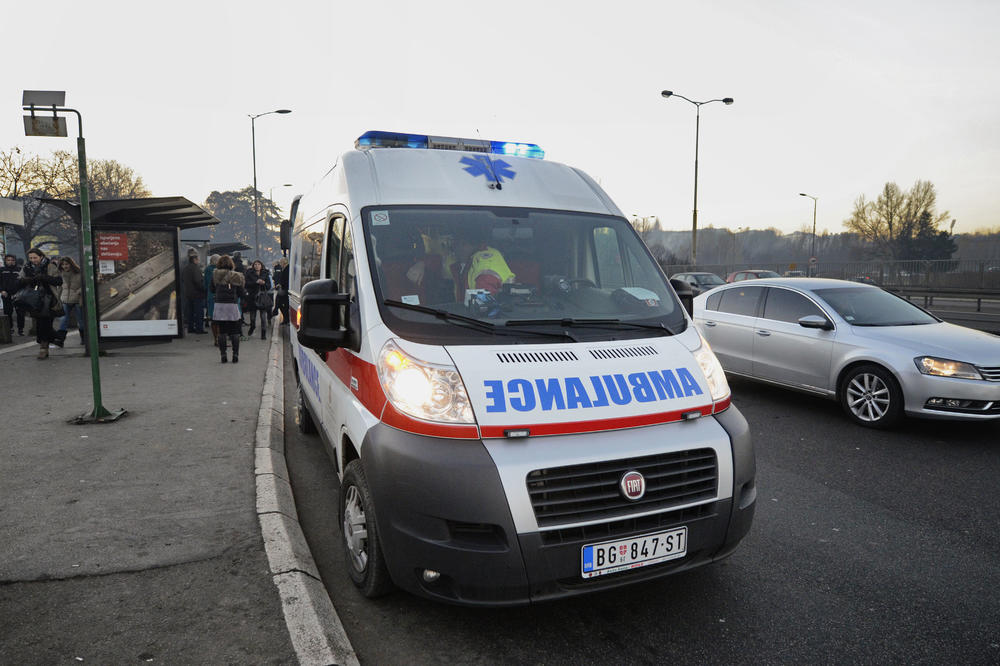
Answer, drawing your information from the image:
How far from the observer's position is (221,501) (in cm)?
443

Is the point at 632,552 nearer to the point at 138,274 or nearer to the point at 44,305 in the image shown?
the point at 44,305

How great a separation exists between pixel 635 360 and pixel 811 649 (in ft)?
4.85

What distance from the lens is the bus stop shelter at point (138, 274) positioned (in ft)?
39.0

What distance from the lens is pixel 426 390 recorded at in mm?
→ 2902

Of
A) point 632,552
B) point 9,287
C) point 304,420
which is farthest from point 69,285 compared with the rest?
point 632,552

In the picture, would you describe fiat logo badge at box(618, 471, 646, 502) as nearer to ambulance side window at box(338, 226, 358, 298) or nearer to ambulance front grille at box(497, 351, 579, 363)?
ambulance front grille at box(497, 351, 579, 363)

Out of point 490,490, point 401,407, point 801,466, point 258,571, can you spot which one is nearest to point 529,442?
point 490,490

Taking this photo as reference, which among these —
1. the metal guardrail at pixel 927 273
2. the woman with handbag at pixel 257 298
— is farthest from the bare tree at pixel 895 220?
the woman with handbag at pixel 257 298

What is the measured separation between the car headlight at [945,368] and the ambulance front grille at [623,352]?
14.3ft

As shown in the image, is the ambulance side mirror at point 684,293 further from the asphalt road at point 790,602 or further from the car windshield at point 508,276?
the asphalt road at point 790,602

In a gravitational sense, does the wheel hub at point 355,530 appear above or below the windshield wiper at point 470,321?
below

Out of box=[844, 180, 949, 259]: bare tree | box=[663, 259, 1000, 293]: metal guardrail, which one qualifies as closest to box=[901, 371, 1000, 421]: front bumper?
box=[663, 259, 1000, 293]: metal guardrail

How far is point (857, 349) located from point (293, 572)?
587 cm

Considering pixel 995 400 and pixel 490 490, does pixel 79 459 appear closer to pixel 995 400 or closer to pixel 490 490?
pixel 490 490
